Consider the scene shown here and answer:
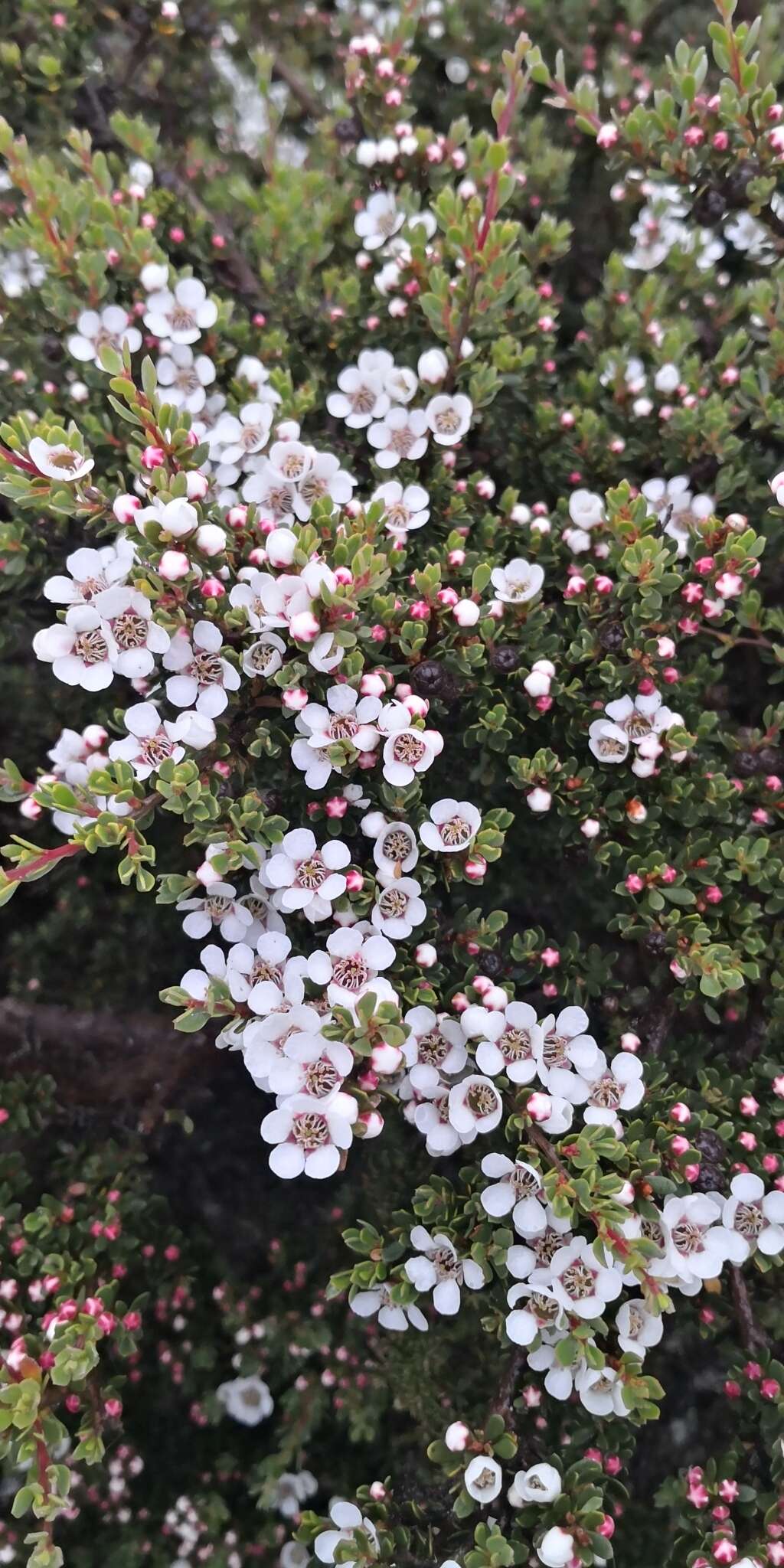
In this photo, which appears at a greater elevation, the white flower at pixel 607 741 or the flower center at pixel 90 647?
the white flower at pixel 607 741

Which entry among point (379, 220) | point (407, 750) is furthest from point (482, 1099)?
point (379, 220)

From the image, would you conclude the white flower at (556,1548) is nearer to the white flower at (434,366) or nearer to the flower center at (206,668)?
the flower center at (206,668)

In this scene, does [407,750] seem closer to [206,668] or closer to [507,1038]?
[206,668]

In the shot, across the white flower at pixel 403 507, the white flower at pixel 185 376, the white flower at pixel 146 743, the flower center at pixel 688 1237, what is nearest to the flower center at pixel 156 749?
the white flower at pixel 146 743

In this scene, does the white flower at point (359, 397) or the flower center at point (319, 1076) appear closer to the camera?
the flower center at point (319, 1076)

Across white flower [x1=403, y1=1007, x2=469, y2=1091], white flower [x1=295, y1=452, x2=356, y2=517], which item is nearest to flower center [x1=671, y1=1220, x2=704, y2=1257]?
white flower [x1=403, y1=1007, x2=469, y2=1091]

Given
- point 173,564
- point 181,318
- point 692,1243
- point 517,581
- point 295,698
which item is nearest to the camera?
point 173,564
